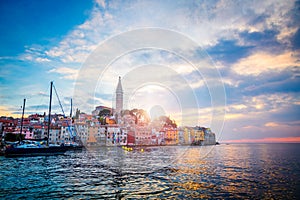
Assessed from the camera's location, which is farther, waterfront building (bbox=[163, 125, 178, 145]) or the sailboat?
waterfront building (bbox=[163, 125, 178, 145])

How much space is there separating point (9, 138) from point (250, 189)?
243ft

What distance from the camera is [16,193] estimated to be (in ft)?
46.6

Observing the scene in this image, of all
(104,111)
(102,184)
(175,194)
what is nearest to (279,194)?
(175,194)

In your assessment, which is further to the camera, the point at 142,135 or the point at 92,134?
the point at 142,135

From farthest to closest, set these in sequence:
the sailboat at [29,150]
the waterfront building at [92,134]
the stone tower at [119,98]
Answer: the stone tower at [119,98] < the waterfront building at [92,134] < the sailboat at [29,150]

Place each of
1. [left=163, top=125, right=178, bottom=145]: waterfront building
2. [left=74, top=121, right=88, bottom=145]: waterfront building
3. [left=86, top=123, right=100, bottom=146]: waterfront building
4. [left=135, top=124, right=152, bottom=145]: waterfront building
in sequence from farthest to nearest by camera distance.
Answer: [left=163, top=125, right=178, bottom=145]: waterfront building → [left=135, top=124, right=152, bottom=145]: waterfront building → [left=86, top=123, right=100, bottom=146]: waterfront building → [left=74, top=121, right=88, bottom=145]: waterfront building

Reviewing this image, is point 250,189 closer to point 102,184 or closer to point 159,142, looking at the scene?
point 102,184

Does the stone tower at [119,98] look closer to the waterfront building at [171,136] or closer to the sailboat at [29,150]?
the waterfront building at [171,136]

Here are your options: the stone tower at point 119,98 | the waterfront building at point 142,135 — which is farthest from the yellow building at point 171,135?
the stone tower at point 119,98

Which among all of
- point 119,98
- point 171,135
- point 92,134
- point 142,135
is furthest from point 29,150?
point 119,98

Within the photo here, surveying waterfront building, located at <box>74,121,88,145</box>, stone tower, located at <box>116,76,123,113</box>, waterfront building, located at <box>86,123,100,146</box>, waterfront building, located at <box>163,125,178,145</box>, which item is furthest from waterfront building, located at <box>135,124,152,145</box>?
stone tower, located at <box>116,76,123,113</box>

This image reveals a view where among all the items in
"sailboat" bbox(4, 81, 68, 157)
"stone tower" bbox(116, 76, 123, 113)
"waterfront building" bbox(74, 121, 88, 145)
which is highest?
"stone tower" bbox(116, 76, 123, 113)

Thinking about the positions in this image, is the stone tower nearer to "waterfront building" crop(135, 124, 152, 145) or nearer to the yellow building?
"waterfront building" crop(135, 124, 152, 145)

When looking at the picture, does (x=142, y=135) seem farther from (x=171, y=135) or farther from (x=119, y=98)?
(x=119, y=98)
